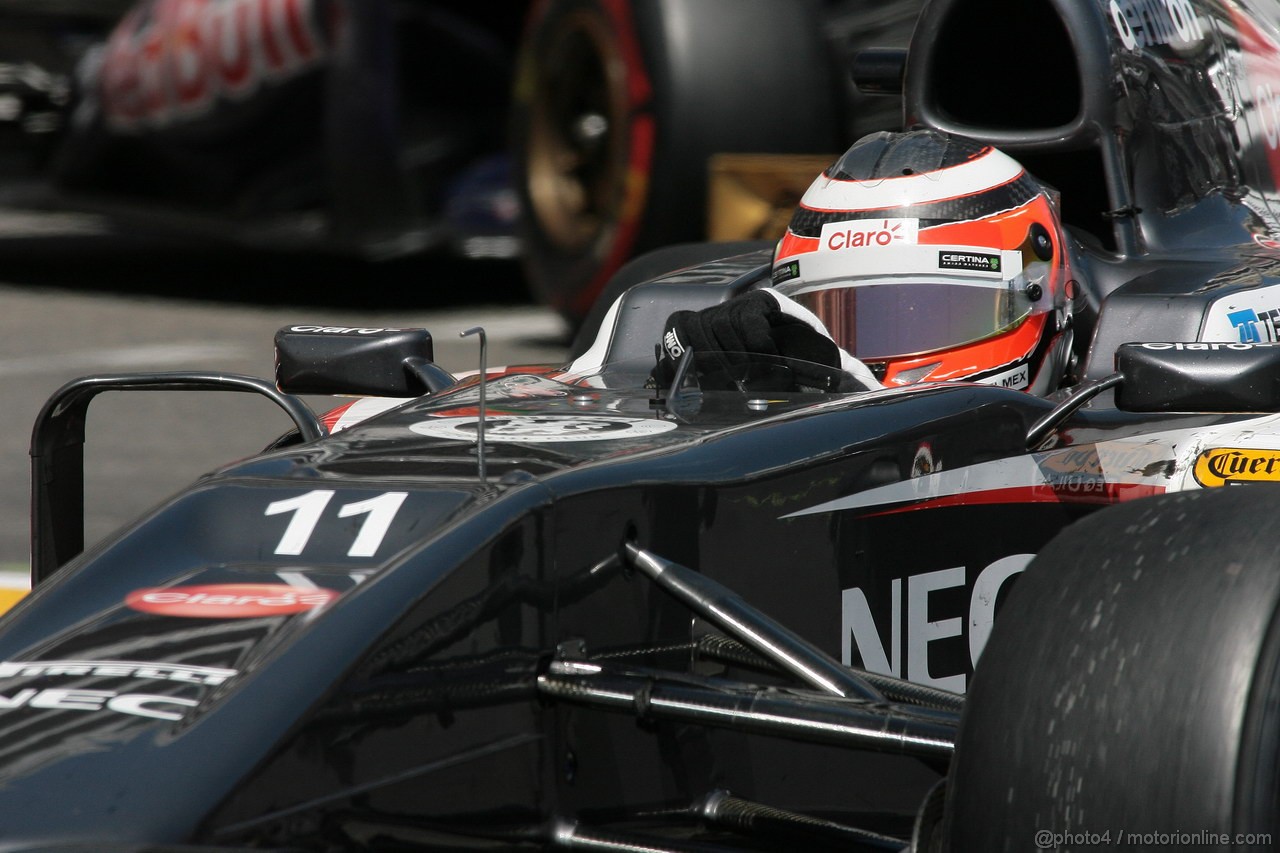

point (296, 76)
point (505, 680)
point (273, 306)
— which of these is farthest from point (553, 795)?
point (273, 306)

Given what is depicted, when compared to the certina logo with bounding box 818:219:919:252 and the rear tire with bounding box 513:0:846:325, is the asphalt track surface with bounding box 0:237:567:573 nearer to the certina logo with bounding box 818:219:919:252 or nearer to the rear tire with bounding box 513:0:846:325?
the rear tire with bounding box 513:0:846:325

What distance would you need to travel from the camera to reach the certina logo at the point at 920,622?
269cm

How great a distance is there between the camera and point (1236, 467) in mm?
3113

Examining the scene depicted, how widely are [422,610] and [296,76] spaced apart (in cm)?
772

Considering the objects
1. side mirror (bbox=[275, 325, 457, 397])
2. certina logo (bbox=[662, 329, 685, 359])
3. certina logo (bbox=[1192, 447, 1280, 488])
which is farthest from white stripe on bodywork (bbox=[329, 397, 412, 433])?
certina logo (bbox=[1192, 447, 1280, 488])

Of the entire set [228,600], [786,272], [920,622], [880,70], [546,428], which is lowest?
[920,622]

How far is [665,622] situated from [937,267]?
1212 mm

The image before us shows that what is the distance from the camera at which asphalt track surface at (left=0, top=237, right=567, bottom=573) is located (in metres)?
6.52

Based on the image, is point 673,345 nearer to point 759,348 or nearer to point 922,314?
point 759,348

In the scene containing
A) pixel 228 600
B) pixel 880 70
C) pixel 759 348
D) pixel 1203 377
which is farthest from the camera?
pixel 880 70

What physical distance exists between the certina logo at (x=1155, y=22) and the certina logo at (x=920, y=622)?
1.59m

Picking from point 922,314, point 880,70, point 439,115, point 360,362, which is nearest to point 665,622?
point 360,362

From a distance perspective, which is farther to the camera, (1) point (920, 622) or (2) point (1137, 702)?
(1) point (920, 622)

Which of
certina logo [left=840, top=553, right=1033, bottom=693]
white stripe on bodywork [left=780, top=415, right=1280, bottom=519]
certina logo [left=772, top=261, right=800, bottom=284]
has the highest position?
certina logo [left=772, top=261, right=800, bottom=284]
